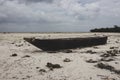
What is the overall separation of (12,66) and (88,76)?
315 centimetres

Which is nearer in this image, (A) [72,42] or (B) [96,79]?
A: (B) [96,79]

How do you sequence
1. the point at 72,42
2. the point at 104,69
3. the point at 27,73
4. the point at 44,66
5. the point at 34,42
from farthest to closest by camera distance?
1. the point at 72,42
2. the point at 34,42
3. the point at 44,66
4. the point at 104,69
5. the point at 27,73

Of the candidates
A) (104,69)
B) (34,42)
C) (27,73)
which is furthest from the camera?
(34,42)

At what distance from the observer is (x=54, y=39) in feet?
46.4

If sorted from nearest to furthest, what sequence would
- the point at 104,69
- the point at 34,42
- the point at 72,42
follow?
the point at 104,69
the point at 34,42
the point at 72,42

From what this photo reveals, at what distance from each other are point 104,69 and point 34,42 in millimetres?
5897

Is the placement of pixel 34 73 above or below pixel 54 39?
below

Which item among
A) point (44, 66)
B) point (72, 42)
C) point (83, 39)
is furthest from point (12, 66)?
point (83, 39)

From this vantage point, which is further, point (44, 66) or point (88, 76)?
point (44, 66)

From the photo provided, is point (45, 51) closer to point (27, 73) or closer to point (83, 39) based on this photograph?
point (83, 39)

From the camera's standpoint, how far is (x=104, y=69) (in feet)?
28.3

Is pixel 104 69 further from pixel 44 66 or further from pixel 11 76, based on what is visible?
pixel 11 76

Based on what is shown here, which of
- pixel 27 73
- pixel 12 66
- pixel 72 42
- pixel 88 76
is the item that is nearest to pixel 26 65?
pixel 12 66

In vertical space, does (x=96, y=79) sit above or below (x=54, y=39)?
below
